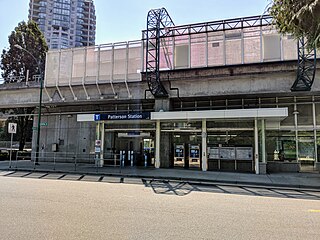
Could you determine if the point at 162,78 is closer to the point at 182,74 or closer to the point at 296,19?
the point at 182,74

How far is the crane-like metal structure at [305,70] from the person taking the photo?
15766 mm

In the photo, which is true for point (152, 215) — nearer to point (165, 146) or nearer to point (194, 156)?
point (165, 146)

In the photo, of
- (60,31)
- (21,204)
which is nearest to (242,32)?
(21,204)

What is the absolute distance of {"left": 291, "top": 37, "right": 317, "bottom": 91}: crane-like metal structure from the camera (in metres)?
15.8

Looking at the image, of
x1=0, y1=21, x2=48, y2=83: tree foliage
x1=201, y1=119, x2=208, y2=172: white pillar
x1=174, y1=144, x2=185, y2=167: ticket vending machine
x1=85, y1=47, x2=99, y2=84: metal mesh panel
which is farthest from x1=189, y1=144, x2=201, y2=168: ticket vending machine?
x1=0, y1=21, x2=48, y2=83: tree foliage

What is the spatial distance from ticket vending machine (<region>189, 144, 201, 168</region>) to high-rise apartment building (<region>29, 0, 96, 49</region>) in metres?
94.4

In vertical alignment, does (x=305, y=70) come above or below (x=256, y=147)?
above

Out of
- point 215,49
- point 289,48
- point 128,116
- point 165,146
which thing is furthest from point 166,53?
point 289,48

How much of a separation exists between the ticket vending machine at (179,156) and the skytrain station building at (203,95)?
8 cm

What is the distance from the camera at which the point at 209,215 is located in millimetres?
6438

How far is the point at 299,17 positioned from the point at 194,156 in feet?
40.6

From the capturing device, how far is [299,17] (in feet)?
27.8

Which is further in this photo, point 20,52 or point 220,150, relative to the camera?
point 20,52

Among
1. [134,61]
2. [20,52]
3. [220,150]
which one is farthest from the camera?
[20,52]
